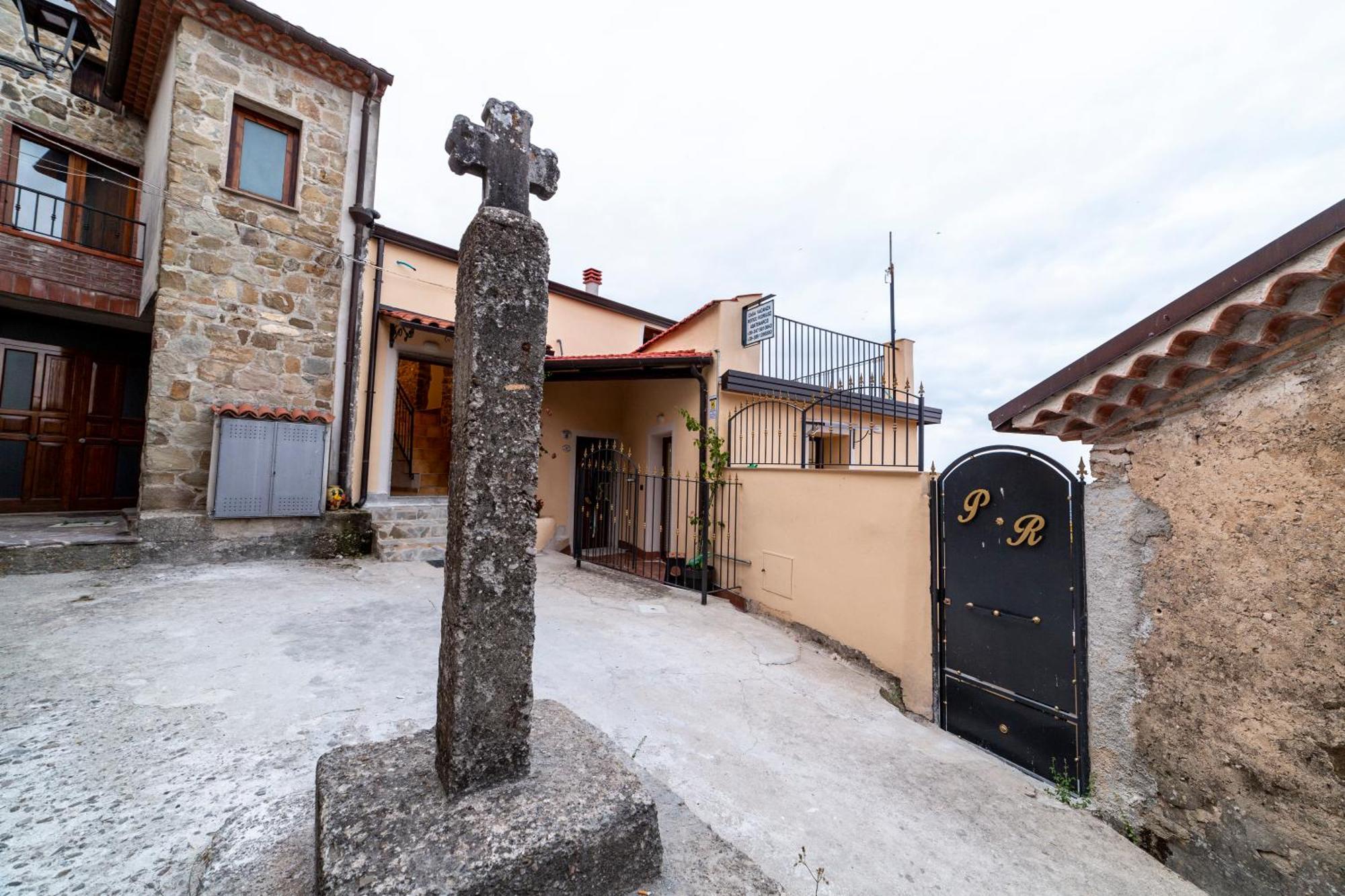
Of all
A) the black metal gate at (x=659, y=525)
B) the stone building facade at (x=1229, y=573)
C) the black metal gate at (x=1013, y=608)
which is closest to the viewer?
the stone building facade at (x=1229, y=573)

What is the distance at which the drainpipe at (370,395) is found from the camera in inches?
286

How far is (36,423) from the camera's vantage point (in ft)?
22.5

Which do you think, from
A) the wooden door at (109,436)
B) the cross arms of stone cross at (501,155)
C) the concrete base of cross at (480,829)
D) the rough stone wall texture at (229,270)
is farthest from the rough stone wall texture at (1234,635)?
the wooden door at (109,436)

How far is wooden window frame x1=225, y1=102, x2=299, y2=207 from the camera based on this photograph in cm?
637

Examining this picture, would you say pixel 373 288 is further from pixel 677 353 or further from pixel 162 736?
pixel 162 736

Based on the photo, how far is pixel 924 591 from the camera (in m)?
3.94

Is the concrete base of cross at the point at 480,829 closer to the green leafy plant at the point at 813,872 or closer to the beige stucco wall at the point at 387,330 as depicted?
the green leafy plant at the point at 813,872

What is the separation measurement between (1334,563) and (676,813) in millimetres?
2810

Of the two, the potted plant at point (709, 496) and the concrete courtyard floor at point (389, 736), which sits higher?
the potted plant at point (709, 496)

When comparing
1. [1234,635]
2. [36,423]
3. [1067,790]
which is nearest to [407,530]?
[36,423]

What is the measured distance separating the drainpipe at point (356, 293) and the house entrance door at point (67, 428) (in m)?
3.51

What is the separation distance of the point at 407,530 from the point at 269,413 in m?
2.08

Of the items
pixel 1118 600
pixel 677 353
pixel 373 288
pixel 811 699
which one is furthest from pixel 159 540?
pixel 1118 600

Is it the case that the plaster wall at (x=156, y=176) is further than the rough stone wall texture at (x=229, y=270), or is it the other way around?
the plaster wall at (x=156, y=176)
